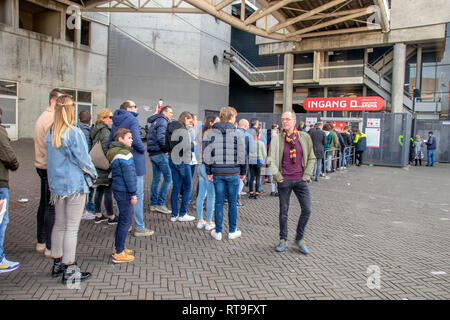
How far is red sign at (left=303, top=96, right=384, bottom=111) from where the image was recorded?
50.6 ft

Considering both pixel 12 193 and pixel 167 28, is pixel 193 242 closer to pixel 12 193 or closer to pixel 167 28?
pixel 12 193

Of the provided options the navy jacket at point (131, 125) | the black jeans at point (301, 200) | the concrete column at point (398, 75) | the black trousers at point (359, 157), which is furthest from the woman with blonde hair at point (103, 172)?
the concrete column at point (398, 75)

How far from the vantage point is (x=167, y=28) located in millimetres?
22953

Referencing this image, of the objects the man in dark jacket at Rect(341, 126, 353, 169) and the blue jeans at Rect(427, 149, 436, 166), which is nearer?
the man in dark jacket at Rect(341, 126, 353, 169)

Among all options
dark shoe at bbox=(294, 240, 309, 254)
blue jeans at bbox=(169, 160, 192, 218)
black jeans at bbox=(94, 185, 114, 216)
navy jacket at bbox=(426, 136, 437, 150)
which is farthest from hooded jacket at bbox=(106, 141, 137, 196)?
navy jacket at bbox=(426, 136, 437, 150)

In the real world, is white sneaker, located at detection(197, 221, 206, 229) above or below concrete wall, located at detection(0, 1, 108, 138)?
below

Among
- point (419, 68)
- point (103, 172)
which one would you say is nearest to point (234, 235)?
point (103, 172)

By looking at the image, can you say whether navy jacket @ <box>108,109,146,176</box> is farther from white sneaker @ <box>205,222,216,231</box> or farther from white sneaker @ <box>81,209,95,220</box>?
white sneaker @ <box>81,209,95,220</box>

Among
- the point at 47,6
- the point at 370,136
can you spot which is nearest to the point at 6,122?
the point at 47,6

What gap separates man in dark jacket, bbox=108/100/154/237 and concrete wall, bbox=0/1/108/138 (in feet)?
49.7

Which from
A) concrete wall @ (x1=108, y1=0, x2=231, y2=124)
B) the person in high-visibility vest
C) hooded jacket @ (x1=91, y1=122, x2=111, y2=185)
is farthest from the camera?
concrete wall @ (x1=108, y1=0, x2=231, y2=124)

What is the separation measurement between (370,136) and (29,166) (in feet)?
46.9

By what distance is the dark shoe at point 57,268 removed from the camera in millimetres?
3773

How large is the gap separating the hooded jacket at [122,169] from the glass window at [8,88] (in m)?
16.1
